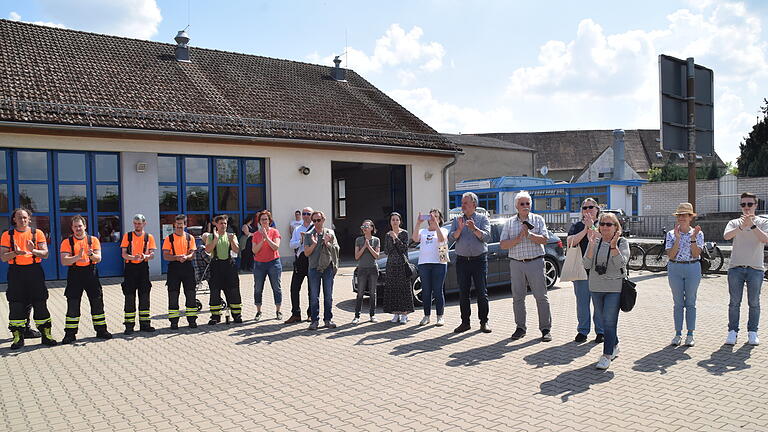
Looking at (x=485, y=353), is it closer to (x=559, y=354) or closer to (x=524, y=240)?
(x=559, y=354)

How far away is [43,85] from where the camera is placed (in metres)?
15.0

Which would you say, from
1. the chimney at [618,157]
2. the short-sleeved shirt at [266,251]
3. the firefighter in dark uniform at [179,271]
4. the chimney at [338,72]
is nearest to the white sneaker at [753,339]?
the short-sleeved shirt at [266,251]

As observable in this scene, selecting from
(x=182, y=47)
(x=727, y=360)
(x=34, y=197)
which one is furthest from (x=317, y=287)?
(x=182, y=47)

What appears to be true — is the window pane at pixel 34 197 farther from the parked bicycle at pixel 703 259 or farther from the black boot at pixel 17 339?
the parked bicycle at pixel 703 259

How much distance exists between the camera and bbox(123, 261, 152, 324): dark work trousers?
8.50 m

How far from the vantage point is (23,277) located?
304 inches

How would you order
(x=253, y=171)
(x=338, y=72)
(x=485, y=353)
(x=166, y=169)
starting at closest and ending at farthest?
1. (x=485, y=353)
2. (x=166, y=169)
3. (x=253, y=171)
4. (x=338, y=72)

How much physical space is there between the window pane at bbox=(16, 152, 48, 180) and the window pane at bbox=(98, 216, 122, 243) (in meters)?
1.68

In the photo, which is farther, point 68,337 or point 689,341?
point 68,337

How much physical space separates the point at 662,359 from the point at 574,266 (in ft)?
4.63

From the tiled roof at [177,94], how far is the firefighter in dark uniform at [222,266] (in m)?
7.26

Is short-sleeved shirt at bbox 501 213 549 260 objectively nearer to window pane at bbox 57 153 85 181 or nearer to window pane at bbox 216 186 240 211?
window pane at bbox 216 186 240 211

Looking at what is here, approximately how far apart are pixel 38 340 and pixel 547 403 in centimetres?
695

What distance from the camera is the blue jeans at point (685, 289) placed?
23.5 feet
